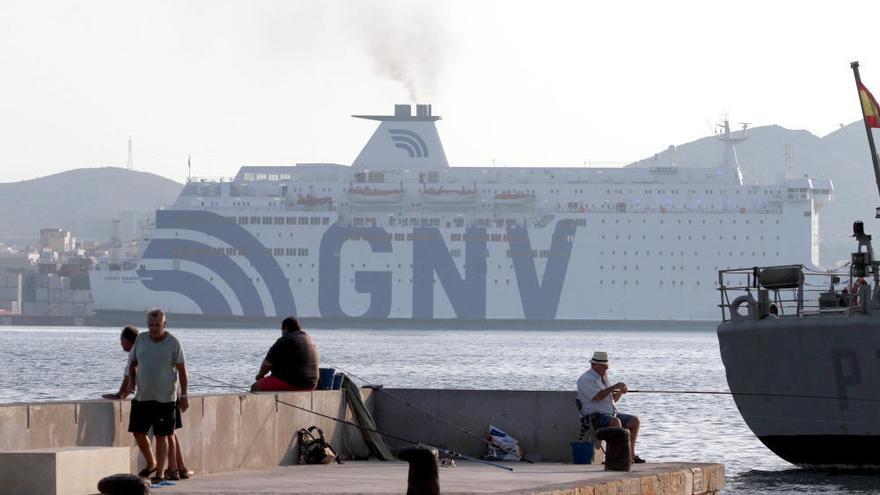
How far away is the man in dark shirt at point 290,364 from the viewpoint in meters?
11.8

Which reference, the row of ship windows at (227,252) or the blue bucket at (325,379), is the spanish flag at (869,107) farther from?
the row of ship windows at (227,252)

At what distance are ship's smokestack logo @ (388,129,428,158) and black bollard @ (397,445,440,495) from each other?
91.1 m

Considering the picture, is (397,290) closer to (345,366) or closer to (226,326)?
(226,326)

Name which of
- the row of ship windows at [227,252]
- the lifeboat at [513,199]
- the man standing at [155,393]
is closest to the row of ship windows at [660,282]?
the lifeboat at [513,199]

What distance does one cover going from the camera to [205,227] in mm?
94438

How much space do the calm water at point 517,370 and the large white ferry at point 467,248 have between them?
1.85m

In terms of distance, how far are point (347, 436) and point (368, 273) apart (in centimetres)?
7982

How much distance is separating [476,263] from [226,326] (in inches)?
538

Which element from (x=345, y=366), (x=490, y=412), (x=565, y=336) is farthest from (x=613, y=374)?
(x=565, y=336)

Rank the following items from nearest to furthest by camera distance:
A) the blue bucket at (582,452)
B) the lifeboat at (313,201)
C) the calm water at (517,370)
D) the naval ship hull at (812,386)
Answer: the blue bucket at (582,452) → the naval ship hull at (812,386) → the calm water at (517,370) → the lifeboat at (313,201)

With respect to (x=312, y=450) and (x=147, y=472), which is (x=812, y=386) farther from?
(x=147, y=472)

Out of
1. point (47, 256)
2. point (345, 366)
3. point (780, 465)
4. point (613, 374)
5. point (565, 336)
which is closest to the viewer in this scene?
point (780, 465)

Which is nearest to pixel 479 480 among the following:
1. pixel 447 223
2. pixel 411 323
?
pixel 411 323

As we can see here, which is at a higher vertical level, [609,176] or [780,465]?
[609,176]
